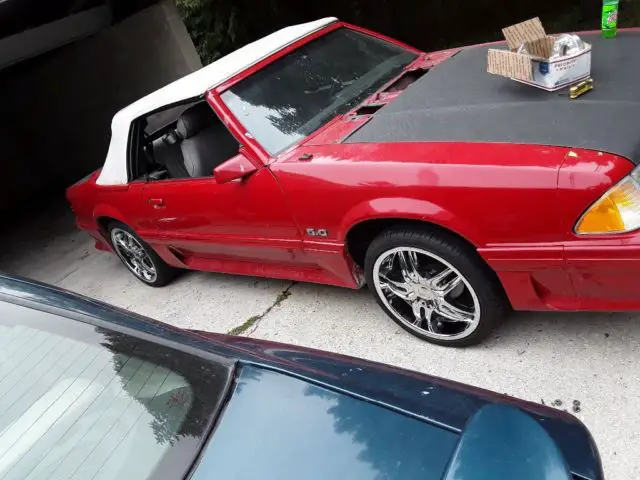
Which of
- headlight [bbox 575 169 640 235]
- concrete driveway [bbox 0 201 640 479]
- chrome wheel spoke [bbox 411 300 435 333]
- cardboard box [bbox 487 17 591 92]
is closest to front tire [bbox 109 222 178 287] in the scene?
concrete driveway [bbox 0 201 640 479]

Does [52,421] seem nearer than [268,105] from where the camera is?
Yes

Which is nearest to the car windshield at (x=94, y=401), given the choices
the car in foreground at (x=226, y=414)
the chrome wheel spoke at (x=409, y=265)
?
the car in foreground at (x=226, y=414)

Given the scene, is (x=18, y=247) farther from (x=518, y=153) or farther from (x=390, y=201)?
(x=518, y=153)

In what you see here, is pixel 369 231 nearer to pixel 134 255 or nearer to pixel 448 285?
pixel 448 285

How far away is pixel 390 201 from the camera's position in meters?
2.63

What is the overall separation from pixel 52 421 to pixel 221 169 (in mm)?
1778

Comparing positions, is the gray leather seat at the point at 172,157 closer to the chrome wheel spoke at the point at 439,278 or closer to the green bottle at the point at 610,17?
the chrome wheel spoke at the point at 439,278

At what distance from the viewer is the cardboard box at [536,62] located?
8.98ft

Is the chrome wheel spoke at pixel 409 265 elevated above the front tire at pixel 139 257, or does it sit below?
above

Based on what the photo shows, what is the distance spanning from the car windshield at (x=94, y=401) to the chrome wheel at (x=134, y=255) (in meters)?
2.85

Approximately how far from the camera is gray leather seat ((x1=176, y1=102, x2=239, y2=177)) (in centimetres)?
379

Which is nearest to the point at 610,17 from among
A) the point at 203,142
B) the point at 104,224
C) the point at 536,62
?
the point at 536,62

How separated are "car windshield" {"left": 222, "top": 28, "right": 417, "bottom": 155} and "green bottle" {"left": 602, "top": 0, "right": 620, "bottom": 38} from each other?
3.92 feet

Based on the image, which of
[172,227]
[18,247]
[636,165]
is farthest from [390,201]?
[18,247]
